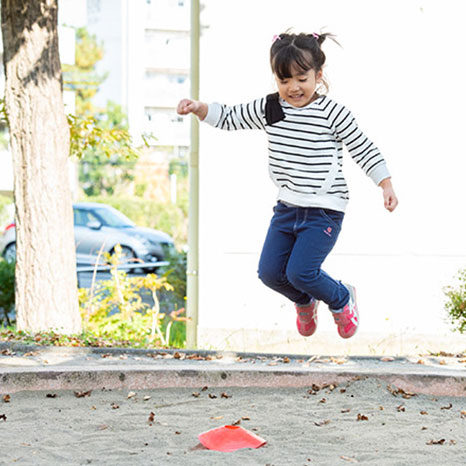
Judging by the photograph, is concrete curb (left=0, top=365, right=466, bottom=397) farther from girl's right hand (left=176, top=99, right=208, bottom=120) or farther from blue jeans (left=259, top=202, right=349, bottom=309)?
girl's right hand (left=176, top=99, right=208, bottom=120)

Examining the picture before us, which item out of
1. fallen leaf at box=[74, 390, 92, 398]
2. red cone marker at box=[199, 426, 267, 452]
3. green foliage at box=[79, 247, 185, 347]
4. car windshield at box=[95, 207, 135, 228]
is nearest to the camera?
red cone marker at box=[199, 426, 267, 452]

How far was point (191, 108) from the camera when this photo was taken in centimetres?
408

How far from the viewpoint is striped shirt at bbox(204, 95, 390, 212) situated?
410 cm

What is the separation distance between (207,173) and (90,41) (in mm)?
30569

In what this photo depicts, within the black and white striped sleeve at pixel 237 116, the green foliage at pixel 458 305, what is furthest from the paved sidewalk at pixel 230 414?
the green foliage at pixel 458 305

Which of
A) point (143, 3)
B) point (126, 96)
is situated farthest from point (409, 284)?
point (143, 3)

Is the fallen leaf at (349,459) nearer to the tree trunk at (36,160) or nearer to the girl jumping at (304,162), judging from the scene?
the girl jumping at (304,162)

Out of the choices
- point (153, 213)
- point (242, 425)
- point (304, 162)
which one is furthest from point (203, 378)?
point (153, 213)

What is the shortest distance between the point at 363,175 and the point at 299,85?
3.97 m

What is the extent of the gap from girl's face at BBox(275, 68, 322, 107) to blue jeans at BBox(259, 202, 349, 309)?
563 millimetres

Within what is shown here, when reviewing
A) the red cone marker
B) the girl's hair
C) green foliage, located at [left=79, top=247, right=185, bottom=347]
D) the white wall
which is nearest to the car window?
green foliage, located at [left=79, top=247, right=185, bottom=347]

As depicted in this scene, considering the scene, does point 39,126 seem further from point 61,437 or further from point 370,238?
point 61,437

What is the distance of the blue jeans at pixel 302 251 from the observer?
13.7ft

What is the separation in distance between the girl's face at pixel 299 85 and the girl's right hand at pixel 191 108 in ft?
1.37
